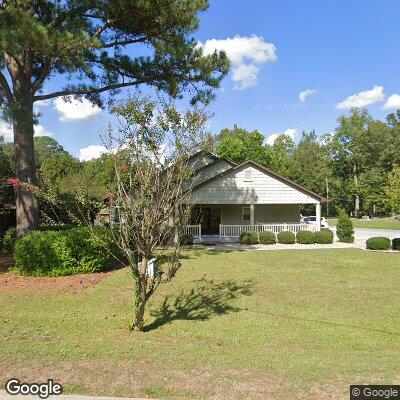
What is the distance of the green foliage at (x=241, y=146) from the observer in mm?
49750

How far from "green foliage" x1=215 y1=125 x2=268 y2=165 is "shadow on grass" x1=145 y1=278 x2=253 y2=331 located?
38027 millimetres

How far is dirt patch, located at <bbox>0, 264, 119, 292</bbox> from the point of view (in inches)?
416

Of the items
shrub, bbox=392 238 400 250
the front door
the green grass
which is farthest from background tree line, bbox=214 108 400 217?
shrub, bbox=392 238 400 250

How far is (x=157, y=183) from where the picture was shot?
24.3ft

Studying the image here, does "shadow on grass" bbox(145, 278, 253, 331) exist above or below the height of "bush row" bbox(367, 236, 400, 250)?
below

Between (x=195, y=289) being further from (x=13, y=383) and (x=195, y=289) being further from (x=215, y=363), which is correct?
(x=13, y=383)

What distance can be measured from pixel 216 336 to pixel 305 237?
1618 cm

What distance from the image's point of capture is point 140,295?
704 cm

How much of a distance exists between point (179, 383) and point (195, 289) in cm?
605

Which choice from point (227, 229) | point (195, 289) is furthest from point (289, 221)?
point (195, 289)

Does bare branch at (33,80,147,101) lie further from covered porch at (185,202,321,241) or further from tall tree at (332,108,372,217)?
tall tree at (332,108,372,217)

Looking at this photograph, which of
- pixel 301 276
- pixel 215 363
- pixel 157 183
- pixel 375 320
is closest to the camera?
pixel 215 363

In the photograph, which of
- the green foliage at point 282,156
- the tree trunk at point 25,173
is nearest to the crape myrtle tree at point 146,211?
the tree trunk at point 25,173

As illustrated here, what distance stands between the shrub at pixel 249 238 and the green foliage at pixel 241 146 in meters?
27.2
